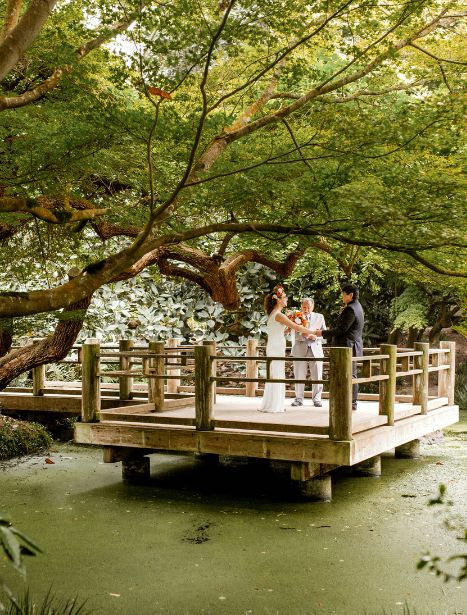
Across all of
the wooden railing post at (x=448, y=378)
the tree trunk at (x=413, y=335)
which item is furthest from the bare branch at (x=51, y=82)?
the tree trunk at (x=413, y=335)

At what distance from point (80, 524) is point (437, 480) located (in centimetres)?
425

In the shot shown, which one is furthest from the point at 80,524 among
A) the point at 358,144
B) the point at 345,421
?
the point at 358,144

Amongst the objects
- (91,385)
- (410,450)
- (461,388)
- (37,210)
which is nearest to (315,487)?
(91,385)

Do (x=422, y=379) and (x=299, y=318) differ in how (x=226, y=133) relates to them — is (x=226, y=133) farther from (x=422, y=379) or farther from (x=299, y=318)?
(x=422, y=379)

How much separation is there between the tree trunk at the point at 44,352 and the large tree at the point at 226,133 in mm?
2290

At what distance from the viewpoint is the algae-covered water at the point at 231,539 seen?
4594 millimetres

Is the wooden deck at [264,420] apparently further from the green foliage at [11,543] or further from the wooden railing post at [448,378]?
the green foliage at [11,543]

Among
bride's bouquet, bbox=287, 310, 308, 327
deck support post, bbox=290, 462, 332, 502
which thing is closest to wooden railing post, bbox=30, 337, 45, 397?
bride's bouquet, bbox=287, 310, 308, 327

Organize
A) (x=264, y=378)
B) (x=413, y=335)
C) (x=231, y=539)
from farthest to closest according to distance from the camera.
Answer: (x=413, y=335) < (x=264, y=378) < (x=231, y=539)

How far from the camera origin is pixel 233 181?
18.5 ft

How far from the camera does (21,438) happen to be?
9977 millimetres

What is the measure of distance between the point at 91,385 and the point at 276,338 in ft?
7.30

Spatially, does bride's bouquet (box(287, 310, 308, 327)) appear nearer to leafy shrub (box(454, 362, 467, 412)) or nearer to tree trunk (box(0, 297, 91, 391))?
tree trunk (box(0, 297, 91, 391))

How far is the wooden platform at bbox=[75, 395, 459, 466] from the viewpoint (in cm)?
683
